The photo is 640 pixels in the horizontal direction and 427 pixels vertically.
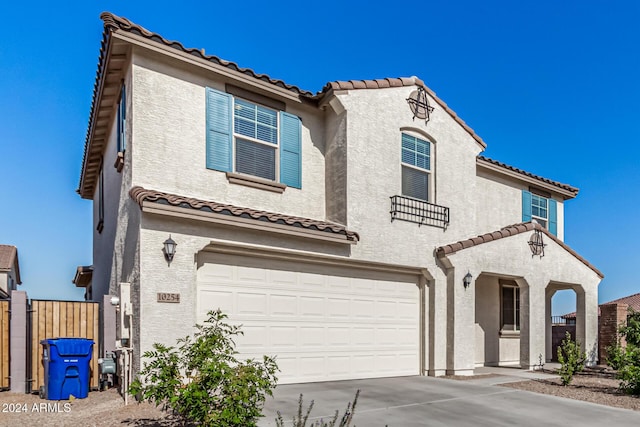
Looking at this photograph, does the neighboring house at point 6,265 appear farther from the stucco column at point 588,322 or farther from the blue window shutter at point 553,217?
the stucco column at point 588,322

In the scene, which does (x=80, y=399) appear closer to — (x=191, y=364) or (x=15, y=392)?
(x=15, y=392)

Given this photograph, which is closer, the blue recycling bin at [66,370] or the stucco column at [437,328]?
the blue recycling bin at [66,370]

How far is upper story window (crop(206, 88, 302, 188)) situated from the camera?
9492 millimetres

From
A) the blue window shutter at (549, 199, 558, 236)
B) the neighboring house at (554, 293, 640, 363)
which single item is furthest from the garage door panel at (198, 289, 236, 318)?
the blue window shutter at (549, 199, 558, 236)

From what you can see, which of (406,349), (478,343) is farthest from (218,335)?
(478,343)

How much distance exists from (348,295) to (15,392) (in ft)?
21.6

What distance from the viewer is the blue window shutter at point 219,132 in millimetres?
9406

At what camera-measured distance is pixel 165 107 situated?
8992 millimetres

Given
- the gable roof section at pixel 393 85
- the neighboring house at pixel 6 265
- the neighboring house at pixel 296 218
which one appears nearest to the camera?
the neighboring house at pixel 296 218

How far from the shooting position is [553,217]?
17234mm

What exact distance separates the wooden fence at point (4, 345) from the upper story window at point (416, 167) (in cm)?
860

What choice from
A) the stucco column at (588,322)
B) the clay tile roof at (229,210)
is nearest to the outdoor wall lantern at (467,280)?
the clay tile roof at (229,210)

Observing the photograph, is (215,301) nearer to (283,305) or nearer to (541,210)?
(283,305)

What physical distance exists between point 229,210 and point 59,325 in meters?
4.06
